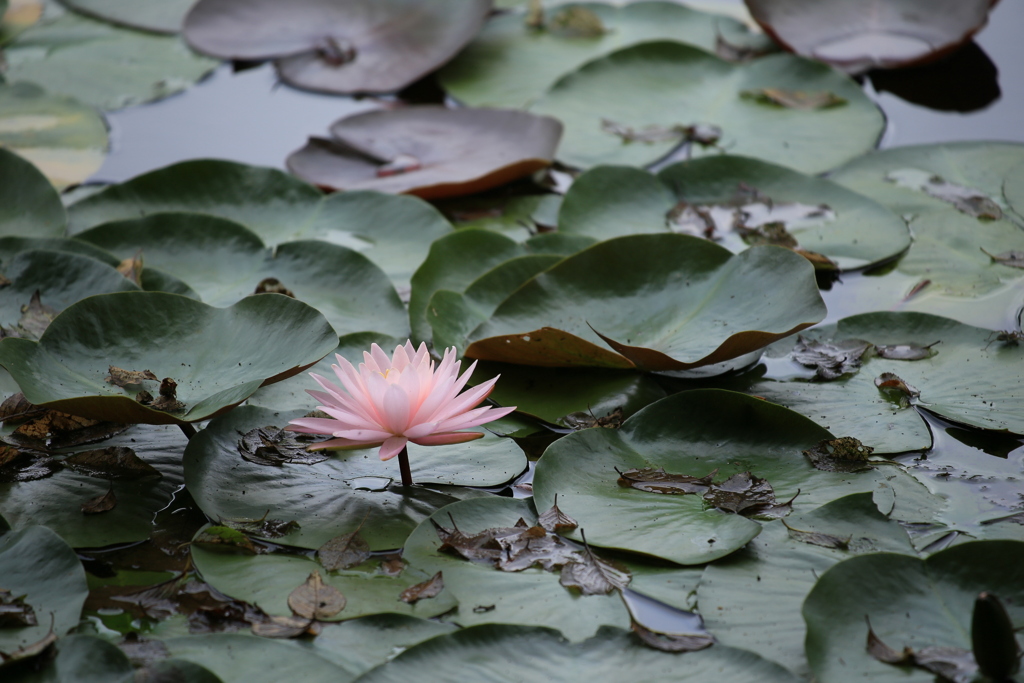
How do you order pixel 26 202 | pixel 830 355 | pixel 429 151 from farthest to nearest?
pixel 429 151
pixel 26 202
pixel 830 355

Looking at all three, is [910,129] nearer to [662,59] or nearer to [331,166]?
[662,59]

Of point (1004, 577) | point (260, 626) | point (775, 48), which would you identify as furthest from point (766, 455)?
point (775, 48)

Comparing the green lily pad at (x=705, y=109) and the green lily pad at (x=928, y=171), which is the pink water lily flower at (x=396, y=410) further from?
the green lily pad at (x=928, y=171)

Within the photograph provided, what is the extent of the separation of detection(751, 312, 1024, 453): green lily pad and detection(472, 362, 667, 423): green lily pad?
247mm

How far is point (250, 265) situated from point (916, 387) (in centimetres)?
155

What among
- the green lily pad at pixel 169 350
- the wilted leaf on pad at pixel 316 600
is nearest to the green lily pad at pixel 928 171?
the green lily pad at pixel 169 350

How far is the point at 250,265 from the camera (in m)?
2.06

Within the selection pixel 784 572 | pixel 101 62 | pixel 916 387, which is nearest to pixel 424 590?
pixel 784 572

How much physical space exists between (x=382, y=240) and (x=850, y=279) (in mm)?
1210

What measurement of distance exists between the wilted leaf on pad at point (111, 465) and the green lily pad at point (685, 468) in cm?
71

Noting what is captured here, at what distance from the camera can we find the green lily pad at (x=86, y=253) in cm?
189

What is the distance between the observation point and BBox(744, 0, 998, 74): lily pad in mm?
3000

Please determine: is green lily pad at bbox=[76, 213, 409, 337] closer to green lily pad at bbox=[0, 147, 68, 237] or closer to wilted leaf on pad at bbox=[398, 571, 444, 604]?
green lily pad at bbox=[0, 147, 68, 237]

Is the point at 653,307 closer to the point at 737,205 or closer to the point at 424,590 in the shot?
the point at 737,205
